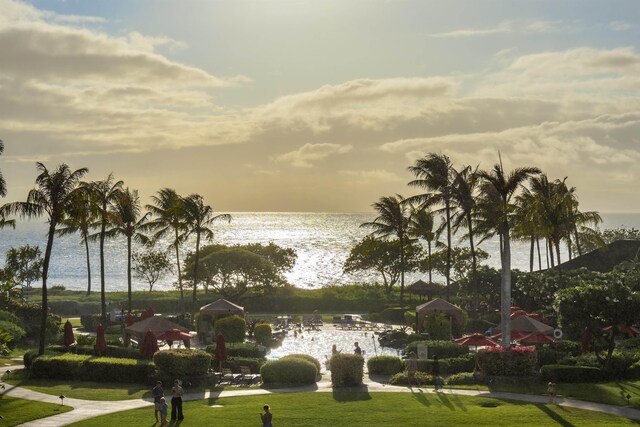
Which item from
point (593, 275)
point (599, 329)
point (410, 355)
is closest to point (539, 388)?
point (599, 329)

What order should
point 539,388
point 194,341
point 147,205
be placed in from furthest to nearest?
point 147,205
point 194,341
point 539,388

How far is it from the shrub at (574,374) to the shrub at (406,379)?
5.41 m

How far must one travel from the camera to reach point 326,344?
5250cm

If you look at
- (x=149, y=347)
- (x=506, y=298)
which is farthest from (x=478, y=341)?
(x=149, y=347)

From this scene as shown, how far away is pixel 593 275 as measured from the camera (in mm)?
56781

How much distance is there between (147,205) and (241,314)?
66.5ft

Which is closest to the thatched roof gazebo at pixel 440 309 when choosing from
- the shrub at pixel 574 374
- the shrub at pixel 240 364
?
the shrub at pixel 240 364

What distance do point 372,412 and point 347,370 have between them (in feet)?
19.4

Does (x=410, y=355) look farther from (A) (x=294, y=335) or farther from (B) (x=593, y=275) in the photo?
(B) (x=593, y=275)

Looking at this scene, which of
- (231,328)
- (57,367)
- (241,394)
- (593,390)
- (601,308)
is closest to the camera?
(593,390)

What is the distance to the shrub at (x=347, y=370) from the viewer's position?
35.8 metres

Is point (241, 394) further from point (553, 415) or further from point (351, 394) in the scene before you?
point (553, 415)

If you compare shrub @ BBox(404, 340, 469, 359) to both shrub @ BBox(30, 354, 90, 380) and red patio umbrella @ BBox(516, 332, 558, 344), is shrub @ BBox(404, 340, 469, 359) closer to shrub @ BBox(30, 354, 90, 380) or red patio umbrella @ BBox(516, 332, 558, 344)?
red patio umbrella @ BBox(516, 332, 558, 344)

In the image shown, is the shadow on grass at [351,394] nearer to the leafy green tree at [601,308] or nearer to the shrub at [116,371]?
the shrub at [116,371]
